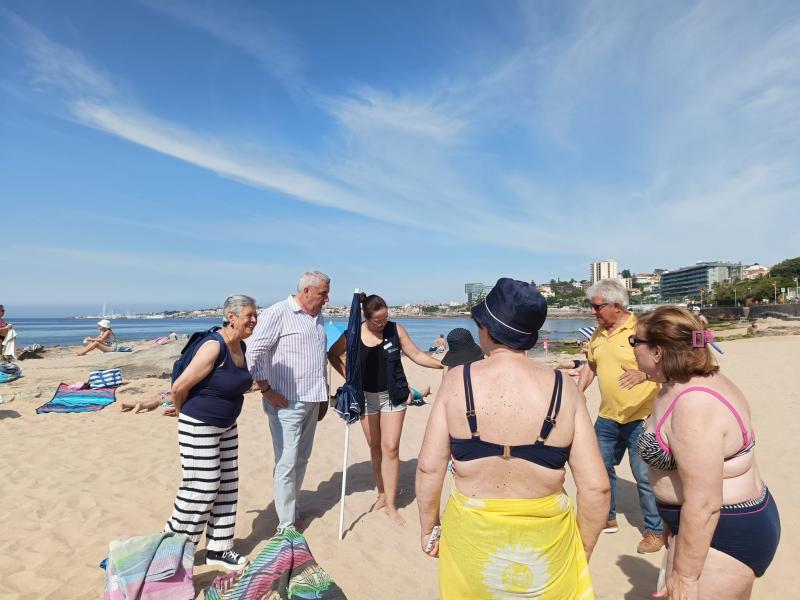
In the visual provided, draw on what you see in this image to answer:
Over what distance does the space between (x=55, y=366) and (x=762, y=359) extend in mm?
24182

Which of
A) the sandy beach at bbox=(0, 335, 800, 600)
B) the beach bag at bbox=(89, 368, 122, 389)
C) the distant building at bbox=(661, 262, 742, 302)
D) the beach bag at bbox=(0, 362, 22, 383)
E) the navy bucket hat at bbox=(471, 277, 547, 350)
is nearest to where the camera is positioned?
the navy bucket hat at bbox=(471, 277, 547, 350)

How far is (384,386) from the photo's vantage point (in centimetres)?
482

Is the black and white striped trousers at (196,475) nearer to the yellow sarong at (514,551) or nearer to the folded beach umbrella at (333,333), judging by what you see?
the folded beach umbrella at (333,333)

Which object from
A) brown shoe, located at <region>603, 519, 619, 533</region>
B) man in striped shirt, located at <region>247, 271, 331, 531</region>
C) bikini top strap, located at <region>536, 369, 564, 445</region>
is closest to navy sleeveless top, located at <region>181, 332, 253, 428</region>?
man in striped shirt, located at <region>247, 271, 331, 531</region>

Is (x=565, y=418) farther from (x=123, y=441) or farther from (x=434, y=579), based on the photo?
(x=123, y=441)

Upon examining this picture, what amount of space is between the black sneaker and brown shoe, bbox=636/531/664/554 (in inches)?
128

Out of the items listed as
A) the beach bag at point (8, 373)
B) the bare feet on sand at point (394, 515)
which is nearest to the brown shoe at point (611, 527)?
the bare feet on sand at point (394, 515)

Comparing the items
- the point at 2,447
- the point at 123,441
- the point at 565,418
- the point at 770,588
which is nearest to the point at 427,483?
the point at 565,418

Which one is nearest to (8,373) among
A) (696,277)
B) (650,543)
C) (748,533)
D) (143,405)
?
(143,405)

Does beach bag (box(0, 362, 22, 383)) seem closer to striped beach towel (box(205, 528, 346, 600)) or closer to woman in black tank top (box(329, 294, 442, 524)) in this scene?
woman in black tank top (box(329, 294, 442, 524))

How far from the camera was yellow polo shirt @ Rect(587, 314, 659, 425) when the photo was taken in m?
→ 3.99

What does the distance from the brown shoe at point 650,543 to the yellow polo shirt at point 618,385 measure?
0.96m

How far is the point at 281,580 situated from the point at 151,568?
0.82m

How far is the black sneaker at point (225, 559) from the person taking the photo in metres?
3.66
